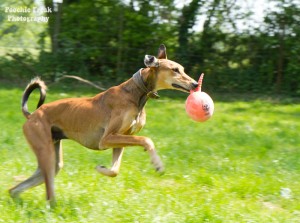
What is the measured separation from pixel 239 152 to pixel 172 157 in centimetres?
113

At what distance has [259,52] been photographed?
16359 mm

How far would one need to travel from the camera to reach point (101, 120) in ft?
20.1

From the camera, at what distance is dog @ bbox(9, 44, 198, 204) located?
5.80 meters

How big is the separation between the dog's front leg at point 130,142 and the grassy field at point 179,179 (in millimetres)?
539

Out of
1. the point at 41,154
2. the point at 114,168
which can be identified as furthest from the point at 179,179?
the point at 41,154

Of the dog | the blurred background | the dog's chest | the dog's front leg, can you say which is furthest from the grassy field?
the blurred background

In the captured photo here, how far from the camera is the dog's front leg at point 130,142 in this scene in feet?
18.3

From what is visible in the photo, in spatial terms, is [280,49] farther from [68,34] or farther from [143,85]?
[143,85]

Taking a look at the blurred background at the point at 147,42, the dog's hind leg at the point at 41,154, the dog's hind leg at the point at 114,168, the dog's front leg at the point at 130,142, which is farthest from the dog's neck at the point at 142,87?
the blurred background at the point at 147,42

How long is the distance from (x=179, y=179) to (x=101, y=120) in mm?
1453

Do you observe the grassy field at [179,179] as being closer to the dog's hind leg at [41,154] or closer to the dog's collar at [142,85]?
the dog's hind leg at [41,154]

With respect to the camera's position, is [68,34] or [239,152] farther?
[68,34]

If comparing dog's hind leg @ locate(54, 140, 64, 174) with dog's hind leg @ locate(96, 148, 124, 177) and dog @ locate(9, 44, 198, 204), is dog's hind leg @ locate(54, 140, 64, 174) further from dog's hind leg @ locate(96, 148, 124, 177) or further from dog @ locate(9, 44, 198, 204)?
dog's hind leg @ locate(96, 148, 124, 177)

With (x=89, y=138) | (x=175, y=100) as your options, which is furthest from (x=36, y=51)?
(x=89, y=138)
